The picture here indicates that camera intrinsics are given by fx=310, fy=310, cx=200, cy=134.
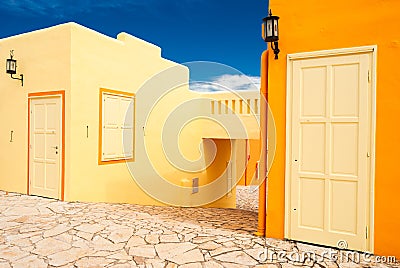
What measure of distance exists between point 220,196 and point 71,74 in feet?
22.3

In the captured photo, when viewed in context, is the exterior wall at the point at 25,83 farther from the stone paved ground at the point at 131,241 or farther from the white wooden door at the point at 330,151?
the white wooden door at the point at 330,151

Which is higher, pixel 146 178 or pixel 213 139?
pixel 213 139

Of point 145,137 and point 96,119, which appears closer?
point 96,119

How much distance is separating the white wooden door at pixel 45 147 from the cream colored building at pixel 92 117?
0.02 m

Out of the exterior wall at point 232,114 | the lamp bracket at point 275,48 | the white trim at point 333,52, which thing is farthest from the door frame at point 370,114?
the exterior wall at point 232,114

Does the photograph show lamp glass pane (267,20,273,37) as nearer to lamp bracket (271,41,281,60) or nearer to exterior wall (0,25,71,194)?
lamp bracket (271,41,281,60)


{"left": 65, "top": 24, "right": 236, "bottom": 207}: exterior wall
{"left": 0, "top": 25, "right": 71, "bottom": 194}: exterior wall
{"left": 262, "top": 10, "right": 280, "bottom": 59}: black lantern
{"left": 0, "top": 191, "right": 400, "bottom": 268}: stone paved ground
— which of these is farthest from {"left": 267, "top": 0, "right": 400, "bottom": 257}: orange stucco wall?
{"left": 0, "top": 25, "right": 71, "bottom": 194}: exterior wall

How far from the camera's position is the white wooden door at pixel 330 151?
11.0 ft

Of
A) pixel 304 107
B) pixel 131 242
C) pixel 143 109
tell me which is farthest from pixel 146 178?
pixel 304 107

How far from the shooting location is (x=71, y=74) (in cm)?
563

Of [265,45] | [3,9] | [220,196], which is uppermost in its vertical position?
[3,9]

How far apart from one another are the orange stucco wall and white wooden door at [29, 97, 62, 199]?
13.9 feet

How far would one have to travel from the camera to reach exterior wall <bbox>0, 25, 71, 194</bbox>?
18.9 feet

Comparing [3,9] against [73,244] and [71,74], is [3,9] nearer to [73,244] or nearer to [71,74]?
[71,74]
